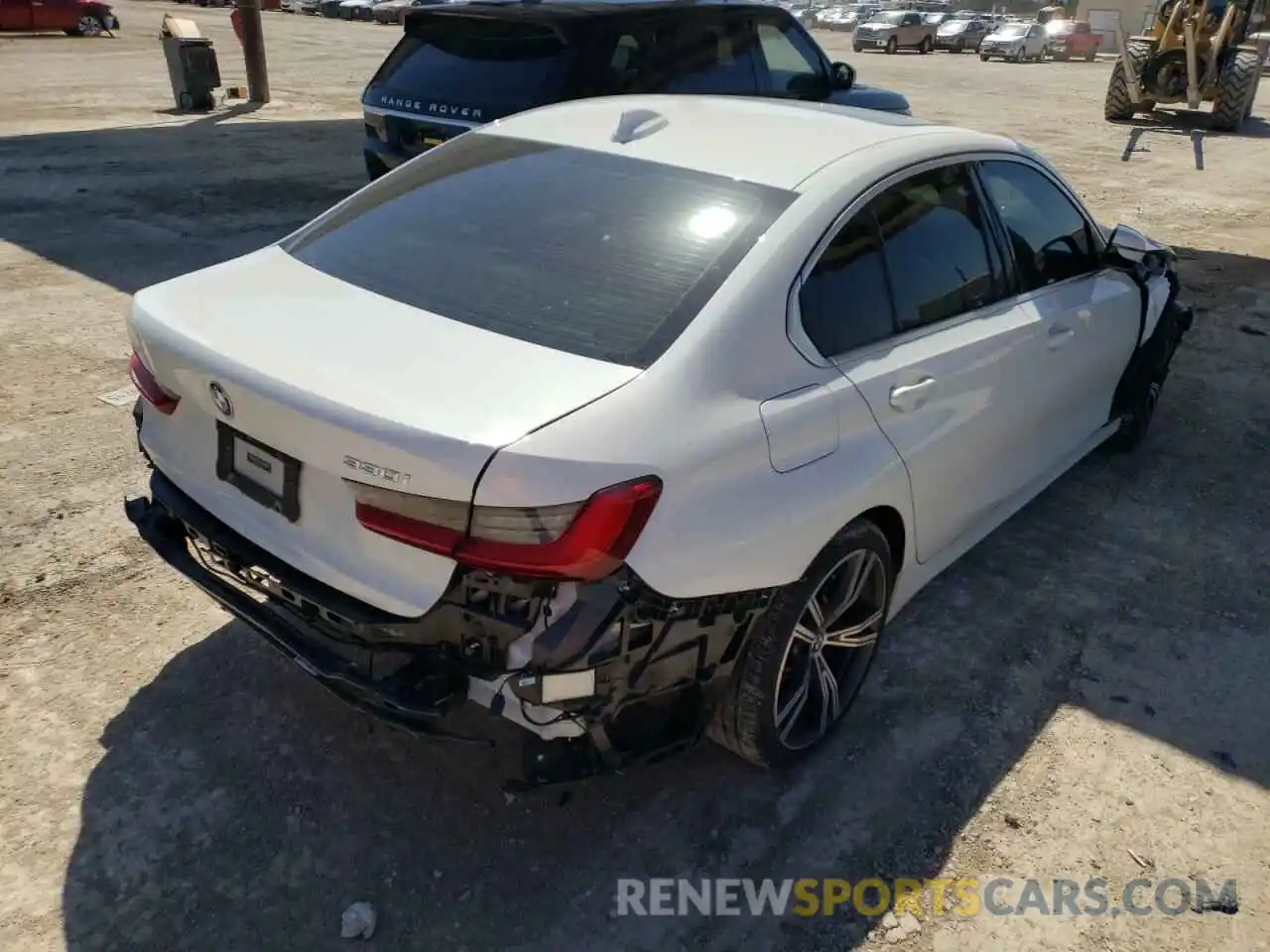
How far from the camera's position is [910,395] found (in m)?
2.89

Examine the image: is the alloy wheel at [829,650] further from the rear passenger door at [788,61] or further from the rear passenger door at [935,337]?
the rear passenger door at [788,61]

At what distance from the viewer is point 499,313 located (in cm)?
256

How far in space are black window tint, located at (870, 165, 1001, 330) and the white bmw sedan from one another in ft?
0.04

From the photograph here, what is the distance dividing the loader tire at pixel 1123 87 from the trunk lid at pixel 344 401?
60.6ft

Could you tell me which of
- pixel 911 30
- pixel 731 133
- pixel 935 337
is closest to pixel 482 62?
pixel 731 133

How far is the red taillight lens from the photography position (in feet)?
8.76

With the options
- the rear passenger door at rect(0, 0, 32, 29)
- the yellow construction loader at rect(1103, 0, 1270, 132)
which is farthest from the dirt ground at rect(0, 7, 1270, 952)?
the rear passenger door at rect(0, 0, 32, 29)

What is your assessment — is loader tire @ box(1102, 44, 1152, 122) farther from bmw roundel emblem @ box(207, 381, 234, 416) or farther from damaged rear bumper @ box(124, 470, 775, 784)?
bmw roundel emblem @ box(207, 381, 234, 416)

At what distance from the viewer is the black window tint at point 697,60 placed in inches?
267

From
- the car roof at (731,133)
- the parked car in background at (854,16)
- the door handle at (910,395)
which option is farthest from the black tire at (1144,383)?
the parked car in background at (854,16)

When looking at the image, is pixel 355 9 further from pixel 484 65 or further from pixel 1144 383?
pixel 1144 383

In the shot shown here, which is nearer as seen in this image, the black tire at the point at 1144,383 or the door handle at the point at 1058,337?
the door handle at the point at 1058,337

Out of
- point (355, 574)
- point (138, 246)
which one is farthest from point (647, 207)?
point (138, 246)

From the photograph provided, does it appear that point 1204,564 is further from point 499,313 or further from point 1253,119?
point 1253,119
